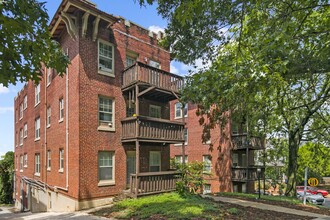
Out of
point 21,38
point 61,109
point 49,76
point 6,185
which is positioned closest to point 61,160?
point 61,109

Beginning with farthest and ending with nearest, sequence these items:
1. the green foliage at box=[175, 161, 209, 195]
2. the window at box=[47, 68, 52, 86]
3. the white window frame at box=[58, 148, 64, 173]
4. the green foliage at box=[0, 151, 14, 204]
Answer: the green foliage at box=[0, 151, 14, 204]
the window at box=[47, 68, 52, 86]
the green foliage at box=[175, 161, 209, 195]
the white window frame at box=[58, 148, 64, 173]

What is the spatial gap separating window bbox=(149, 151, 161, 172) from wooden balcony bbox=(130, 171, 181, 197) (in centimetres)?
201

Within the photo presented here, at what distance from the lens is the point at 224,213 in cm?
981

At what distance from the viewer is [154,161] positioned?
17.2 meters

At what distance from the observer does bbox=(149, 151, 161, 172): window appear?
1692 centimetres

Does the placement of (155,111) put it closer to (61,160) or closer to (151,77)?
(151,77)

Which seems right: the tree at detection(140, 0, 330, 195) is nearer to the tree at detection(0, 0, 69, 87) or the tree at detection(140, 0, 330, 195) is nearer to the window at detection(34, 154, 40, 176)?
the tree at detection(0, 0, 69, 87)

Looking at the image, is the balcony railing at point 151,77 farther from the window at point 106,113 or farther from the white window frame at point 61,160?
the white window frame at point 61,160

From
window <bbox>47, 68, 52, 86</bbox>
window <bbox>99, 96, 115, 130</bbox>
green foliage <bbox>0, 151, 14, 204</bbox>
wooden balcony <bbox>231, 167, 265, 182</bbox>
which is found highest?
window <bbox>47, 68, 52, 86</bbox>

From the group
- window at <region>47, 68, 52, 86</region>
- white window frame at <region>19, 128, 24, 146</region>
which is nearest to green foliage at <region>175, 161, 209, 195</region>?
window at <region>47, 68, 52, 86</region>

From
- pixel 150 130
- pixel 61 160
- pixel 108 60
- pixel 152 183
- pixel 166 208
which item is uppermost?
pixel 108 60

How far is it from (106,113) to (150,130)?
8.79ft

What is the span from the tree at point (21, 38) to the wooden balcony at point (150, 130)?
9.20 m

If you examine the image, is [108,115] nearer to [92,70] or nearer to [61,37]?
[92,70]
